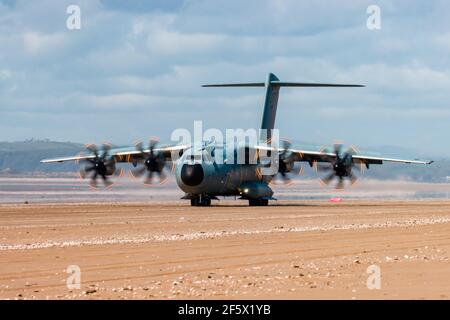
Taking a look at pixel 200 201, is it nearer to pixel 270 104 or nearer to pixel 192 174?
pixel 192 174

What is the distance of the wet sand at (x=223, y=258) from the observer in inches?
608

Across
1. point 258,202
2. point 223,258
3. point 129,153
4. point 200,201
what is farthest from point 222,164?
point 223,258

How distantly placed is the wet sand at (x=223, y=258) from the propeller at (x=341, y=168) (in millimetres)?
16566

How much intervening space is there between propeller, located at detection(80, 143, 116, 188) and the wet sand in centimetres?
1822

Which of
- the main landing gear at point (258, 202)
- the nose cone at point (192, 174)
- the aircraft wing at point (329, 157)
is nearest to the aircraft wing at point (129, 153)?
the nose cone at point (192, 174)

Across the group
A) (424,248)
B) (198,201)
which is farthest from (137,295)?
(198,201)

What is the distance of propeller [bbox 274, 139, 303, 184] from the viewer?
5303 centimetres

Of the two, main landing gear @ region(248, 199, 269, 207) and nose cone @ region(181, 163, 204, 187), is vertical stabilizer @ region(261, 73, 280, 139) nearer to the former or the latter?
main landing gear @ region(248, 199, 269, 207)

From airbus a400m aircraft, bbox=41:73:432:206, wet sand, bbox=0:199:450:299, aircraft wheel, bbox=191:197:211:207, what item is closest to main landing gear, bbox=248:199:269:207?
airbus a400m aircraft, bbox=41:73:432:206

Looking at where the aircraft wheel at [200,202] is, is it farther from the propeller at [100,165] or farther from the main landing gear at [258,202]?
the propeller at [100,165]

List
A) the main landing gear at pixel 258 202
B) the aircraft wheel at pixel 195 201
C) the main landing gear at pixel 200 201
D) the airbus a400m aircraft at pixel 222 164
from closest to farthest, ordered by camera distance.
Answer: the airbus a400m aircraft at pixel 222 164 < the main landing gear at pixel 200 201 < the aircraft wheel at pixel 195 201 < the main landing gear at pixel 258 202

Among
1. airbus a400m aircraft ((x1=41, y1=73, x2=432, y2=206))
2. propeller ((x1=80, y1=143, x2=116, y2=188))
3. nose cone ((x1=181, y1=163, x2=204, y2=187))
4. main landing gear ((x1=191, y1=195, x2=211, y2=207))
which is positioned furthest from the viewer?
propeller ((x1=80, y1=143, x2=116, y2=188))

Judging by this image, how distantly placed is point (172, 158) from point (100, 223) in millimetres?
22737

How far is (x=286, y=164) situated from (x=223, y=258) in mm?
32597
